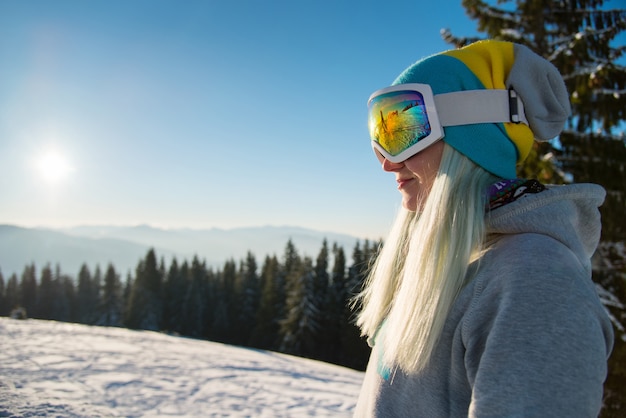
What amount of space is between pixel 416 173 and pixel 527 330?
665mm

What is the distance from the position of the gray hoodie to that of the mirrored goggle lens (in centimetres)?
42

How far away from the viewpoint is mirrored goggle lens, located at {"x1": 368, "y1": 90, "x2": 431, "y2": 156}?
134cm

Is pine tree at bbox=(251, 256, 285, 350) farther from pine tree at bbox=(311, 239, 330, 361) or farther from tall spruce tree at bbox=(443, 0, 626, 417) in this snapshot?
tall spruce tree at bbox=(443, 0, 626, 417)

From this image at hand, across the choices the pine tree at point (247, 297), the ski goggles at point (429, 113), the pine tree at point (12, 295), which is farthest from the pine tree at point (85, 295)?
the ski goggles at point (429, 113)

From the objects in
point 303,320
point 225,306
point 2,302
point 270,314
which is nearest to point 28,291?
point 2,302

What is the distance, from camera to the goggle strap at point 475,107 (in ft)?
4.19

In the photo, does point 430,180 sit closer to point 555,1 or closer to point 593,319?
point 593,319

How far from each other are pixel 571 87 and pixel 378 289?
8.71m

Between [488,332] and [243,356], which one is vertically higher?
[488,332]

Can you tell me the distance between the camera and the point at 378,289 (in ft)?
5.68

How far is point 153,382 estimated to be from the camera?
218 inches

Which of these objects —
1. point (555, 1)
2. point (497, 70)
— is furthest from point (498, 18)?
point (497, 70)

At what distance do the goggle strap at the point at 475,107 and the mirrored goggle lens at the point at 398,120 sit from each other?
0.07m

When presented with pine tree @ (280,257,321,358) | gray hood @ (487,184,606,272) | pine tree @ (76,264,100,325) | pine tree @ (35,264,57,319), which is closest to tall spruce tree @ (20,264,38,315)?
pine tree @ (35,264,57,319)
